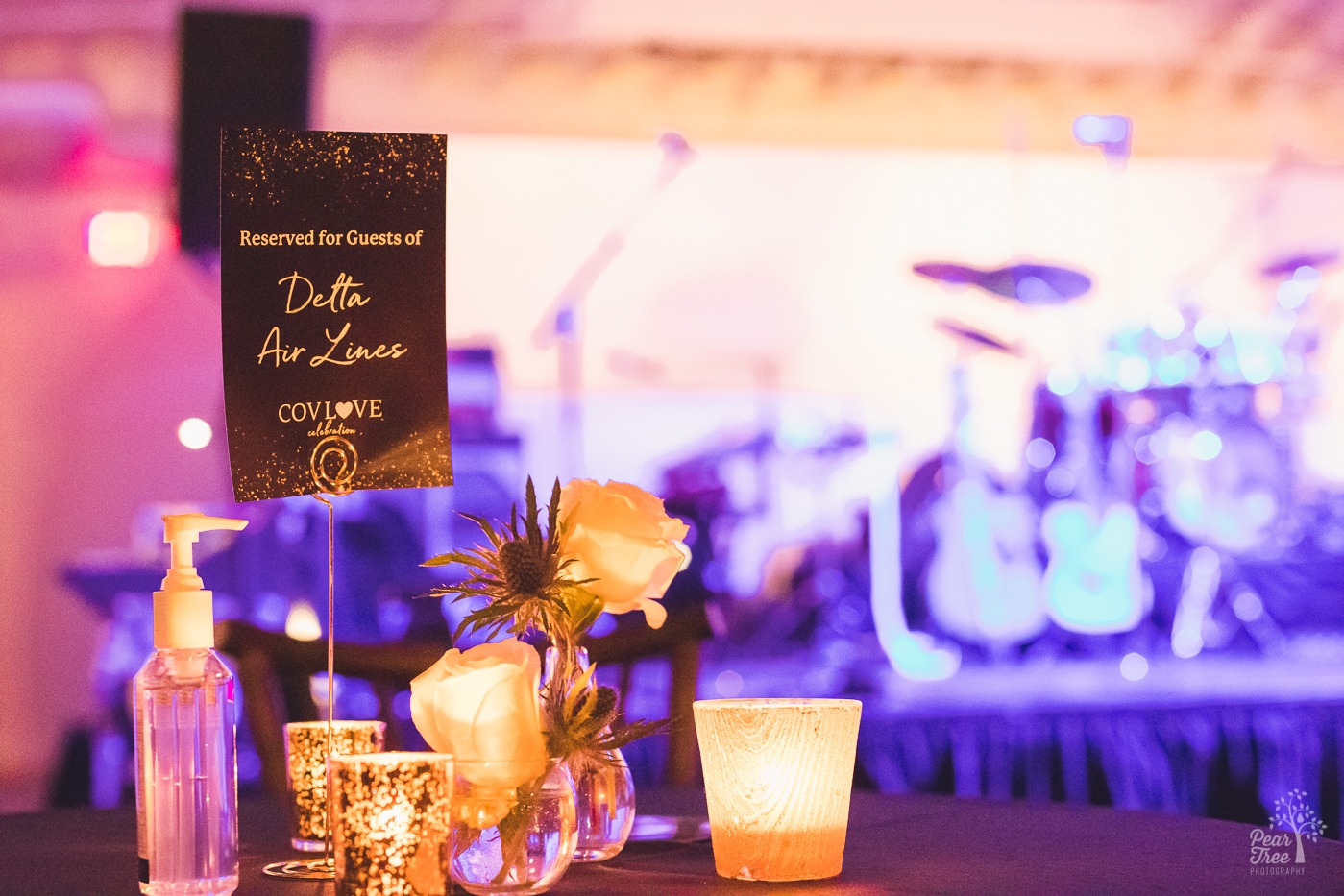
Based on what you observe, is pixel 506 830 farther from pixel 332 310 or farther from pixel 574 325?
pixel 574 325

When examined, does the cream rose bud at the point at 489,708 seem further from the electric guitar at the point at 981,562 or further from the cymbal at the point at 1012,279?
the cymbal at the point at 1012,279

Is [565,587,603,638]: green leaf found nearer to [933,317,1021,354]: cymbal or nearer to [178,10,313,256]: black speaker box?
[178,10,313,256]: black speaker box

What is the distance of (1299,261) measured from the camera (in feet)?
11.8

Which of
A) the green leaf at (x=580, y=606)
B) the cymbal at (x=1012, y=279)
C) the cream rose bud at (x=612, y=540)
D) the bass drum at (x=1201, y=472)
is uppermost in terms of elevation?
the cymbal at (x=1012, y=279)

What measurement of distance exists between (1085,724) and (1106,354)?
2.81ft

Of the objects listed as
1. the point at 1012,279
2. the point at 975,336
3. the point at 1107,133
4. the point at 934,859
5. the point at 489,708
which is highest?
the point at 1107,133

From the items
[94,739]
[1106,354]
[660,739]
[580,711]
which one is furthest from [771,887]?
[1106,354]

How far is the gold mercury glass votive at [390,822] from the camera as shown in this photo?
640 mm

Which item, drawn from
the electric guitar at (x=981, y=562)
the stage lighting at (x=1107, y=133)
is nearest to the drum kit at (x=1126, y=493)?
the electric guitar at (x=981, y=562)

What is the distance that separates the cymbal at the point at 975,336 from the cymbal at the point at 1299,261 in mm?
708

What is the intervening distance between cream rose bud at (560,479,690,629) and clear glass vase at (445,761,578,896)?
11 cm

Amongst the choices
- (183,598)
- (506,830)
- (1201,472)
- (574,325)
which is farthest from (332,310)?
(1201,472)

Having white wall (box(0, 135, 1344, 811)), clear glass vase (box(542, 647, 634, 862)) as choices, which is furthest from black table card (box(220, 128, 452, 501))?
white wall (box(0, 135, 1344, 811))

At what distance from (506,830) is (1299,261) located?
335cm
